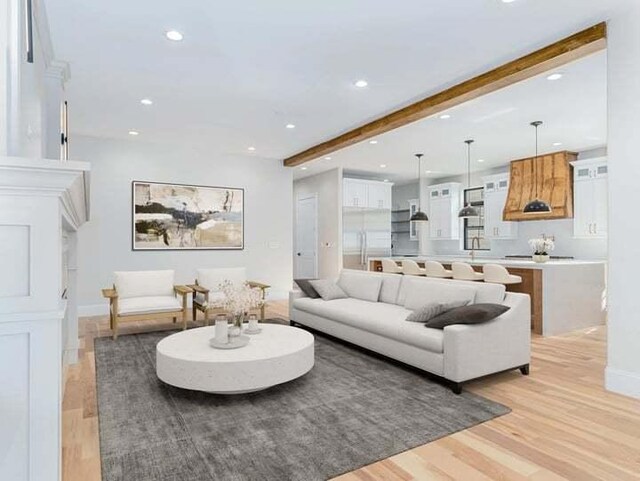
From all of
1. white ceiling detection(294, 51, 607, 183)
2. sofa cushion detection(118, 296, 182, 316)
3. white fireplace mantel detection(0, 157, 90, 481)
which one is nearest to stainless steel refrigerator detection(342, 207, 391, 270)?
white ceiling detection(294, 51, 607, 183)

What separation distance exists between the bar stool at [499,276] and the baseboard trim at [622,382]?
218cm

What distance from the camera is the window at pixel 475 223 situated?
938cm

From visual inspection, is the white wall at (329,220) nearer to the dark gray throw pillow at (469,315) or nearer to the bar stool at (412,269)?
the bar stool at (412,269)

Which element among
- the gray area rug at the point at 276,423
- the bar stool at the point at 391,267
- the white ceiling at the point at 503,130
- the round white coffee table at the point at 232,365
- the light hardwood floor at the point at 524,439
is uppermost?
the white ceiling at the point at 503,130

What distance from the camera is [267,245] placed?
7.72 meters

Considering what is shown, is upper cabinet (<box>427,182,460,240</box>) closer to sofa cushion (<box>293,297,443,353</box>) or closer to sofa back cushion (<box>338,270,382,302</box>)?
sofa back cushion (<box>338,270,382,302</box>)

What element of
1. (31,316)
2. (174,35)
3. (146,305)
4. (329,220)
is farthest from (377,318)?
(329,220)

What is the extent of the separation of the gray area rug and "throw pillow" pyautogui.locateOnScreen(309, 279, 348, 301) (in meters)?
1.52

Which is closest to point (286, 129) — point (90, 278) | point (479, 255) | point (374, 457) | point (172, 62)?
point (172, 62)

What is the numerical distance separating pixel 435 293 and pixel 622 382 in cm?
163

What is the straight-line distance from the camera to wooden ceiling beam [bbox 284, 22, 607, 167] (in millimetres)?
3168

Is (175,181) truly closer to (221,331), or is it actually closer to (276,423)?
(221,331)

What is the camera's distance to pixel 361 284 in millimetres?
5211

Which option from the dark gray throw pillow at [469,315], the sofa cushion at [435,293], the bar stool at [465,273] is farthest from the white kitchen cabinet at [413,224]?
the dark gray throw pillow at [469,315]
